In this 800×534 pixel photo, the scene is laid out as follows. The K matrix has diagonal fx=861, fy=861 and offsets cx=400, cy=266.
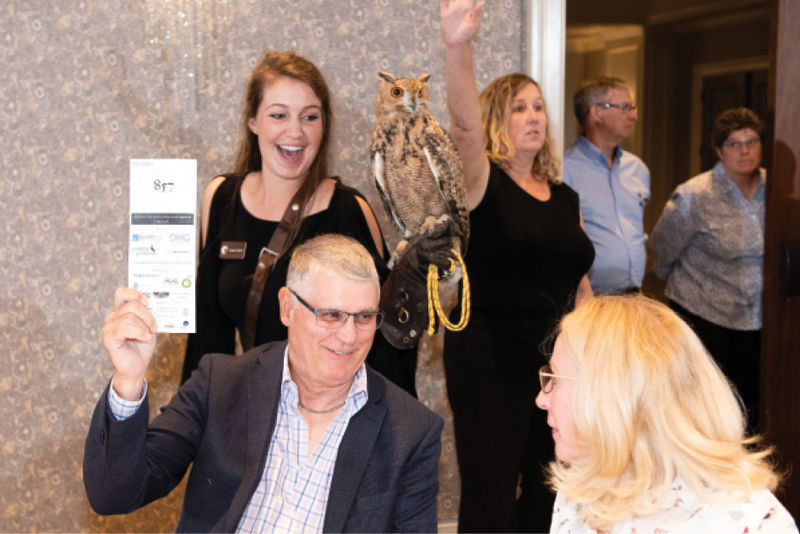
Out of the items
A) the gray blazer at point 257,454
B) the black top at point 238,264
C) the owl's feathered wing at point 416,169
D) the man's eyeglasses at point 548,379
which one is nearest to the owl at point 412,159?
the owl's feathered wing at point 416,169

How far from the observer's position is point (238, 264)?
199 cm

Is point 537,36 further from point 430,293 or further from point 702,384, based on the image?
point 702,384

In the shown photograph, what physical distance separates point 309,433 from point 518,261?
890mm

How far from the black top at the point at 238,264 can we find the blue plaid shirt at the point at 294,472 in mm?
407

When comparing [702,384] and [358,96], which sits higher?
[358,96]

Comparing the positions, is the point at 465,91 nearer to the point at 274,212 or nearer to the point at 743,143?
the point at 274,212

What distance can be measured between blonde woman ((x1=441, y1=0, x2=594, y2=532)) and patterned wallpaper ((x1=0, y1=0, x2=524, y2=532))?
2.80ft

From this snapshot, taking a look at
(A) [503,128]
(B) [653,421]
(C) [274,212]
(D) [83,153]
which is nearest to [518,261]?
(A) [503,128]

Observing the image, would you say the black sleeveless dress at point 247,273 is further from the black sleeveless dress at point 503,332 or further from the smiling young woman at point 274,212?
the black sleeveless dress at point 503,332

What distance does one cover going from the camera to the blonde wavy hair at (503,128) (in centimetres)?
235

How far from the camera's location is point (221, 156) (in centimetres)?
287

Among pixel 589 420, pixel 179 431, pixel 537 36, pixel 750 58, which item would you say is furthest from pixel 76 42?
pixel 750 58

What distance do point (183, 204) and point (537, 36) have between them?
205 cm

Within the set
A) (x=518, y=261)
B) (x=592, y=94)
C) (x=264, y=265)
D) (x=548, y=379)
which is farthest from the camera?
(x=592, y=94)
